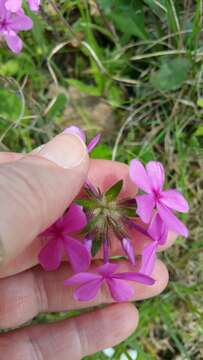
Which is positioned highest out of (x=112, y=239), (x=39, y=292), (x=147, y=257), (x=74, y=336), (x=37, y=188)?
(x=37, y=188)

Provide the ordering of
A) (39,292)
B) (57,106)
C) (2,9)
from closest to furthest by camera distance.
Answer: (2,9) < (39,292) < (57,106)

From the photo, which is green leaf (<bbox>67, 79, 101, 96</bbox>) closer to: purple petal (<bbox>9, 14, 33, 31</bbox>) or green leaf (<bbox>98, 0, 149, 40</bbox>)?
green leaf (<bbox>98, 0, 149, 40</bbox>)

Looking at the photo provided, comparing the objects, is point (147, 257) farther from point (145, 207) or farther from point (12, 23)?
point (12, 23)

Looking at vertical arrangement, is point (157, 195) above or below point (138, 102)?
above

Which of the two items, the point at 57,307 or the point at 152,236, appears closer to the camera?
the point at 152,236

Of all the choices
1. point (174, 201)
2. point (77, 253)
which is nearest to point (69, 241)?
point (77, 253)

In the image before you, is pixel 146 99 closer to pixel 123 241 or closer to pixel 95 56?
pixel 95 56

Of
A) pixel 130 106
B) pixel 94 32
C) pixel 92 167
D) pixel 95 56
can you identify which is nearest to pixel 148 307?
pixel 92 167
